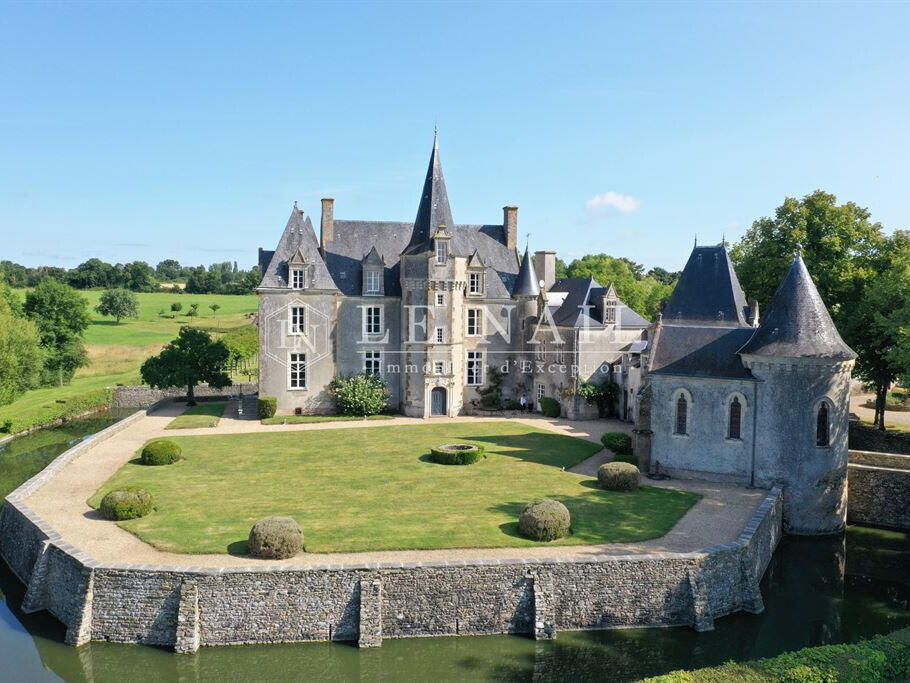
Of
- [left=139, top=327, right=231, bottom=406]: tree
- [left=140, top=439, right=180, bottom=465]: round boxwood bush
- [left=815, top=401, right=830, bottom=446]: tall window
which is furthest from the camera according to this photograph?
[left=139, top=327, right=231, bottom=406]: tree

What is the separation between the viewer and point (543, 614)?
52.8 ft

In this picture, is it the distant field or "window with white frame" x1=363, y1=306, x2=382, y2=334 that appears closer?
"window with white frame" x1=363, y1=306, x2=382, y2=334

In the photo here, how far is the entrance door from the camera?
126 ft

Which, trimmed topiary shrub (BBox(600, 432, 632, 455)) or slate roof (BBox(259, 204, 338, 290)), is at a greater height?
slate roof (BBox(259, 204, 338, 290))

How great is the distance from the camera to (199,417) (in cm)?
3675

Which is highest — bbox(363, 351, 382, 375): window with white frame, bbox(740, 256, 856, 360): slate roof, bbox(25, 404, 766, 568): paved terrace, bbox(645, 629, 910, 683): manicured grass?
bbox(740, 256, 856, 360): slate roof

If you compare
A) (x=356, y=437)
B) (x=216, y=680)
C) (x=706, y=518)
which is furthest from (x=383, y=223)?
(x=216, y=680)

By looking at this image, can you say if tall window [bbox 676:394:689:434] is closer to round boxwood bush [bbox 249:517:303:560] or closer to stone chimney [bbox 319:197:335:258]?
round boxwood bush [bbox 249:517:303:560]

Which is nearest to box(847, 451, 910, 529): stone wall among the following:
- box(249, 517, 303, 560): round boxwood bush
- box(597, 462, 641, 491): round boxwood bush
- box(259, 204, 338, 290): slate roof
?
box(597, 462, 641, 491): round boxwood bush

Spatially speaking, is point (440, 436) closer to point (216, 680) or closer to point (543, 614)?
point (543, 614)

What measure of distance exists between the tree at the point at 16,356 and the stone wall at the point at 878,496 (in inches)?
1567

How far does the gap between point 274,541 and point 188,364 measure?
1032 inches

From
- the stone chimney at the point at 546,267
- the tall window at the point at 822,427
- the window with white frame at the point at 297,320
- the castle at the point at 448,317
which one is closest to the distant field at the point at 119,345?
the castle at the point at 448,317

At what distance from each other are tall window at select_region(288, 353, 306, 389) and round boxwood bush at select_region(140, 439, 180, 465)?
473 inches
